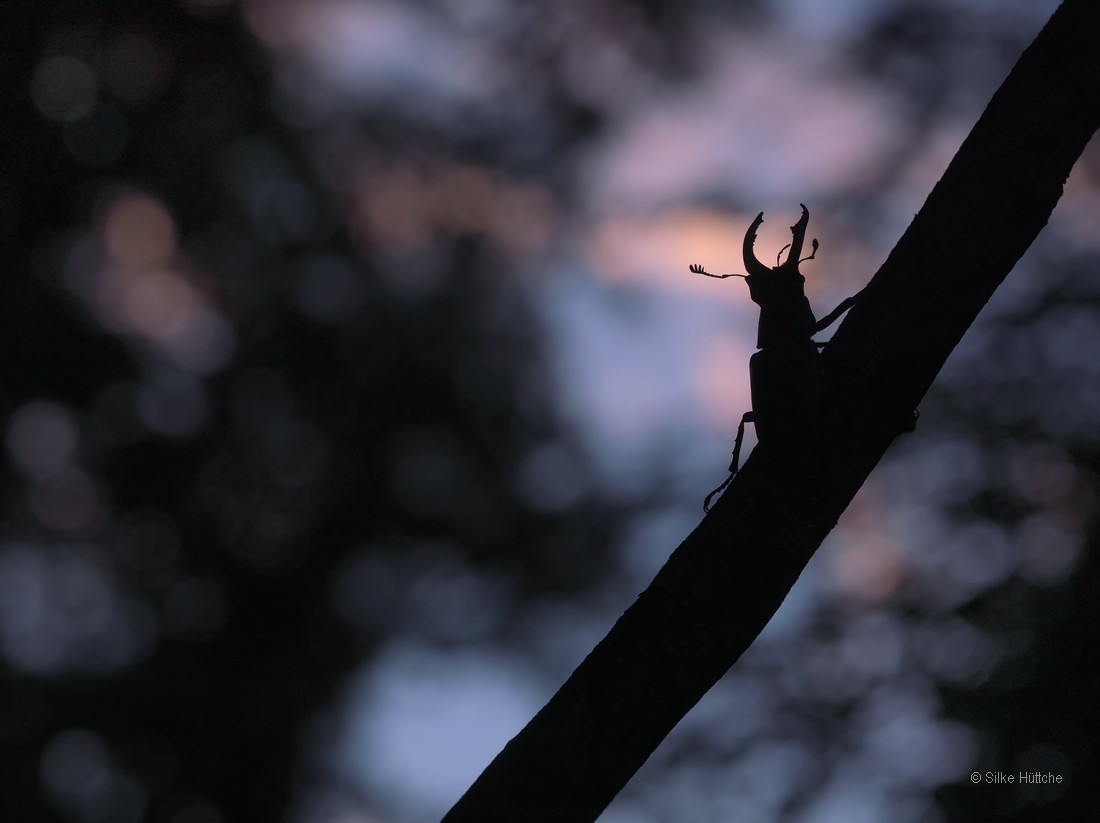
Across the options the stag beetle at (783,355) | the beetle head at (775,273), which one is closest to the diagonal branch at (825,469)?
the stag beetle at (783,355)

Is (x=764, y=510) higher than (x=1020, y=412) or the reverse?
the reverse

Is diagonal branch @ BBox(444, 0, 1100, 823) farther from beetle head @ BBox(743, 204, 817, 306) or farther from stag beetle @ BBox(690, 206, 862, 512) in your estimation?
beetle head @ BBox(743, 204, 817, 306)

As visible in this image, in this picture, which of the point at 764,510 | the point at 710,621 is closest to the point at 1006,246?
the point at 764,510

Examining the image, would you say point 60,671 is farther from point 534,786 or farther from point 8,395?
point 534,786

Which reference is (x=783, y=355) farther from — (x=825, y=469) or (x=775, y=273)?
(x=825, y=469)

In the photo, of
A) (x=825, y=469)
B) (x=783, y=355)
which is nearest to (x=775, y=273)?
(x=783, y=355)

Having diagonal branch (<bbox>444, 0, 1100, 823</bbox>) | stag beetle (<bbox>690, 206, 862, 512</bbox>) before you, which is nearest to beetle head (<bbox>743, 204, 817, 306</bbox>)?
stag beetle (<bbox>690, 206, 862, 512</bbox>)
